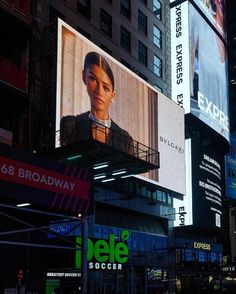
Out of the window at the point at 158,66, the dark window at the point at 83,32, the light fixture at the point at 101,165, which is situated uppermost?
the window at the point at 158,66

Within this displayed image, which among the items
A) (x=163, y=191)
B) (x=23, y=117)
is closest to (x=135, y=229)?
(x=163, y=191)

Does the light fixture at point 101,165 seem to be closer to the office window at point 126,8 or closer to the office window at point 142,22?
the office window at point 126,8

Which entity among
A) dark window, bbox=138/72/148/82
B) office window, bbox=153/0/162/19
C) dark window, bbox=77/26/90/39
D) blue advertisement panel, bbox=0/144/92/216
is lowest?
blue advertisement panel, bbox=0/144/92/216

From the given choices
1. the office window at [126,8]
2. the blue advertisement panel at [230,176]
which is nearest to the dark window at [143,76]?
the office window at [126,8]

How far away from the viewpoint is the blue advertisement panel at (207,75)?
5656 cm

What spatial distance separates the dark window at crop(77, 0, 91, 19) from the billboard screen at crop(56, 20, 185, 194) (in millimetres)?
3826

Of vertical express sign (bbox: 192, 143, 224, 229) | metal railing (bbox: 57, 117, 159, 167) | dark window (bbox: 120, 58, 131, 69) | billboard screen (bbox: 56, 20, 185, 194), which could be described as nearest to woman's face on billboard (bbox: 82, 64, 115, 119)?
billboard screen (bbox: 56, 20, 185, 194)

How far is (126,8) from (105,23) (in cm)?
460

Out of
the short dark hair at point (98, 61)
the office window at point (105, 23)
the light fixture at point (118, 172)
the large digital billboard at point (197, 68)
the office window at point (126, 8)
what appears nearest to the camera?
the light fixture at point (118, 172)

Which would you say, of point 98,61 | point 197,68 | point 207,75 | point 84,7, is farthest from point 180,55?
point 98,61

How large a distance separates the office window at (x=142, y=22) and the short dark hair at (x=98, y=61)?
431 inches

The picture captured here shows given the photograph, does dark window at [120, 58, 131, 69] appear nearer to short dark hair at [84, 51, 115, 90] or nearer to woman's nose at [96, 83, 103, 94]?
short dark hair at [84, 51, 115, 90]

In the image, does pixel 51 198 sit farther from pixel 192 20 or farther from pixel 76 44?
pixel 192 20

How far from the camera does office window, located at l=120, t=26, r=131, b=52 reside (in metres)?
45.3
